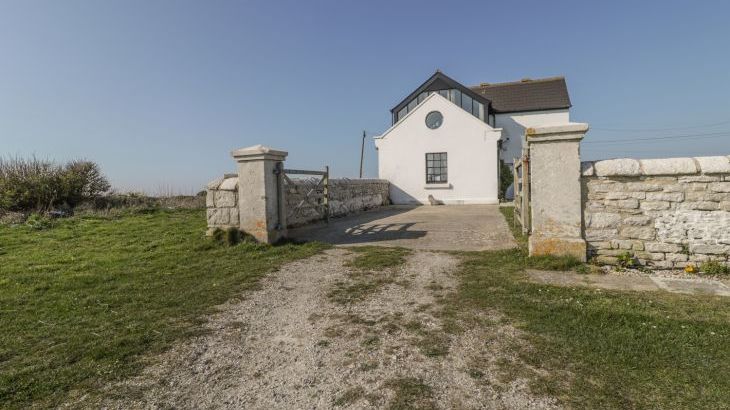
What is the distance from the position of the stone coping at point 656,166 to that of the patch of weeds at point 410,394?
15.3 feet

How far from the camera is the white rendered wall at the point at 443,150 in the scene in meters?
17.3

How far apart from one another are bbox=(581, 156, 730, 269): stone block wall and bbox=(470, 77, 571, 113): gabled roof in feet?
61.1

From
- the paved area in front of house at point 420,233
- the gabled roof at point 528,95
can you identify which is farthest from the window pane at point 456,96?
the paved area in front of house at point 420,233

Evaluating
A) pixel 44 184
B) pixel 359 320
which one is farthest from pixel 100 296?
pixel 44 184

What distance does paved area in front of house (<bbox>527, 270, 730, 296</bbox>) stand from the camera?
15.2 feet

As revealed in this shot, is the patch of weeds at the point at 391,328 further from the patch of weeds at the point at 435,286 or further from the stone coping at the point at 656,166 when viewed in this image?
the stone coping at the point at 656,166

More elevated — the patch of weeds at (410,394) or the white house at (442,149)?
the white house at (442,149)

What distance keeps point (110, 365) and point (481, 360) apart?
9.42 feet

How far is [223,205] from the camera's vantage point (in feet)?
26.2

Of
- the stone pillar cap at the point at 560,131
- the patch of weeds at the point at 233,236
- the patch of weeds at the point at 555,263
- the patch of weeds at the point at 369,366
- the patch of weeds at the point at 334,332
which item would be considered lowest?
the patch of weeds at the point at 369,366

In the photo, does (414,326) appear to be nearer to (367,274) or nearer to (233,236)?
(367,274)

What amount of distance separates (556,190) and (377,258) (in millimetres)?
3013

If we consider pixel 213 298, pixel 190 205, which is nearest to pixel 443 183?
pixel 190 205

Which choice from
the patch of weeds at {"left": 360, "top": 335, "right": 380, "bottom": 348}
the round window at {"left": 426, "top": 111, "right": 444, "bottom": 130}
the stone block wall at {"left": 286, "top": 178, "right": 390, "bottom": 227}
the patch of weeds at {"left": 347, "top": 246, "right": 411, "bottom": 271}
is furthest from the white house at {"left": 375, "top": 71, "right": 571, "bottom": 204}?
the patch of weeds at {"left": 360, "top": 335, "right": 380, "bottom": 348}
